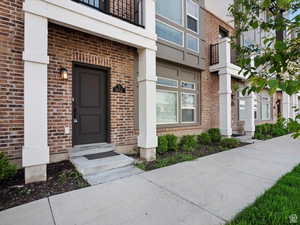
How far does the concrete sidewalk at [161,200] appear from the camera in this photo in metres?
2.21

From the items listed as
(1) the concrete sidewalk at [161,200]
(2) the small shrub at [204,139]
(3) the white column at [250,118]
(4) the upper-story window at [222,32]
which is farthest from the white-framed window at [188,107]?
(4) the upper-story window at [222,32]

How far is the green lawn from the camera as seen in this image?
207cm

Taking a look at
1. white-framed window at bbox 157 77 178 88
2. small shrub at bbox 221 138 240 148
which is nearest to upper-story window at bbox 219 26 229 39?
white-framed window at bbox 157 77 178 88

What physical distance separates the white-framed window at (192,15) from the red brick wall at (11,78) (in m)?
5.95

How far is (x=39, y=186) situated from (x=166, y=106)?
4.56 m

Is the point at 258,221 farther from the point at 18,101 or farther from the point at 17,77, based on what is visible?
the point at 17,77

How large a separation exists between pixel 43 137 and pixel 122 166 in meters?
1.80

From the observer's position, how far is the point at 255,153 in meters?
5.59

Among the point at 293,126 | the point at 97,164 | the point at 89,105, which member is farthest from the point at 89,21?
the point at 293,126

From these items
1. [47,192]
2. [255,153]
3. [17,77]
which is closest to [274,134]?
[255,153]

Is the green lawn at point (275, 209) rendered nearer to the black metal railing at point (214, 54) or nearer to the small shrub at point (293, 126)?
the small shrub at point (293, 126)

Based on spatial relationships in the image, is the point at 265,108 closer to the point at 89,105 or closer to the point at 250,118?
the point at 250,118

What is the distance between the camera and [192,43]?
721 centimetres

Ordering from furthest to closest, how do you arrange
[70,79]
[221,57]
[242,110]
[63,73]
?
[242,110] < [221,57] < [70,79] < [63,73]
